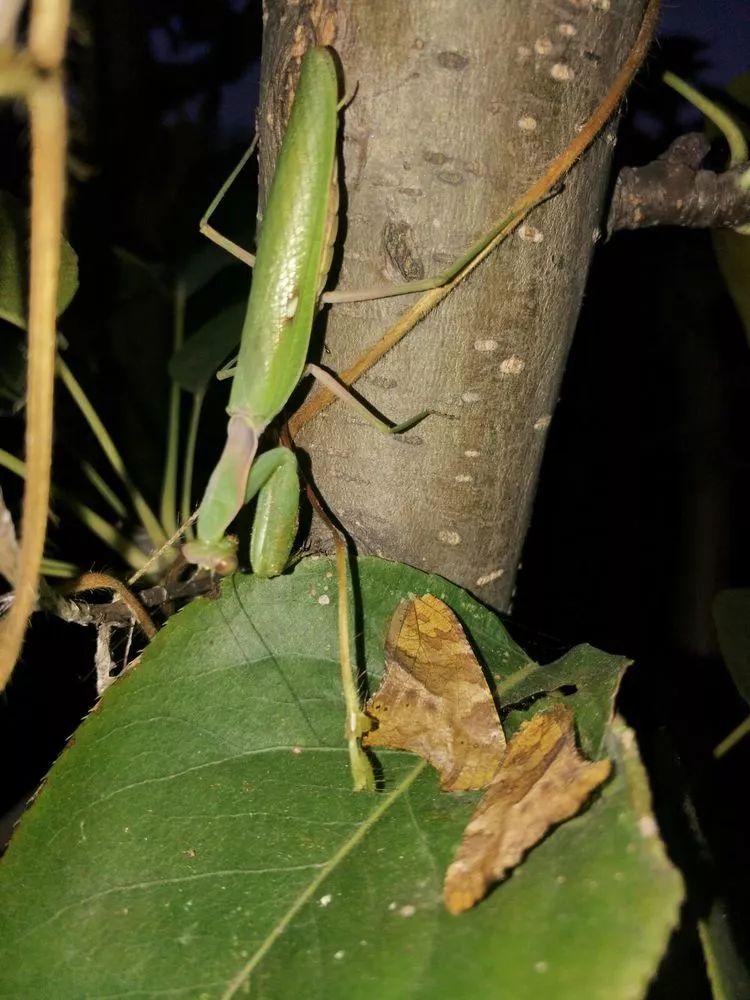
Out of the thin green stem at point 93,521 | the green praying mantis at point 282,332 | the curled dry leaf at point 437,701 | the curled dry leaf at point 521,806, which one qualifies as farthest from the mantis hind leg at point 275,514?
the thin green stem at point 93,521

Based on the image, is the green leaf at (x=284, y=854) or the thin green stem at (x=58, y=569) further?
the thin green stem at (x=58, y=569)

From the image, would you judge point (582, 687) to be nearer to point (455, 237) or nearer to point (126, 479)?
point (455, 237)

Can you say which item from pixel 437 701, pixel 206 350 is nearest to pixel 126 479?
pixel 206 350

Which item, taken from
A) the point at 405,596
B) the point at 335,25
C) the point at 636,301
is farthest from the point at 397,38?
the point at 636,301

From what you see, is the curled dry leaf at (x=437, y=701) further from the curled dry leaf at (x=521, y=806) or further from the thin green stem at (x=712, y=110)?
the thin green stem at (x=712, y=110)

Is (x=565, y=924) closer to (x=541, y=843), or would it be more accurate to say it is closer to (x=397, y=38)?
(x=541, y=843)
